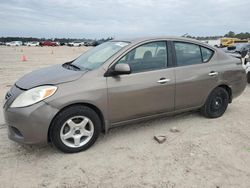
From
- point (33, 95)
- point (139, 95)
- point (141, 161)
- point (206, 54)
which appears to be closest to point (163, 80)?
point (139, 95)

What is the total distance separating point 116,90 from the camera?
4.01 metres

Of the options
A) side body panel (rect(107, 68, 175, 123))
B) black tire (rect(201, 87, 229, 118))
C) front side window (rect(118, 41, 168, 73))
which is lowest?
black tire (rect(201, 87, 229, 118))

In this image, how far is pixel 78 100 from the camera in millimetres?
3703

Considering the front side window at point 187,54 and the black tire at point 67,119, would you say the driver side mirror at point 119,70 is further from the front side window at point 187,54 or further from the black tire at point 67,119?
the front side window at point 187,54

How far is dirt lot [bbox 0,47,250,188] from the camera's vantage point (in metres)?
3.19

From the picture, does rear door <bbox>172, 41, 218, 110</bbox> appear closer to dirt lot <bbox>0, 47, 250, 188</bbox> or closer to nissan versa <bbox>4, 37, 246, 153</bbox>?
nissan versa <bbox>4, 37, 246, 153</bbox>

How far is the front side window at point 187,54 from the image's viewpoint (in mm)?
4719

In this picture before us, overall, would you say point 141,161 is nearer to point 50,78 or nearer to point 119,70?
point 119,70

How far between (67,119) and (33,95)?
55 cm

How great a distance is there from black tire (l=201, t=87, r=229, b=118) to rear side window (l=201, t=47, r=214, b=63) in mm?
623

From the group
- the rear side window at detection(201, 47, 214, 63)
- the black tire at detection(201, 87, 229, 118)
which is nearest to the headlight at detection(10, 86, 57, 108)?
the rear side window at detection(201, 47, 214, 63)

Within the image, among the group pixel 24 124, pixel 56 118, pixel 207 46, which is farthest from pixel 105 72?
pixel 207 46

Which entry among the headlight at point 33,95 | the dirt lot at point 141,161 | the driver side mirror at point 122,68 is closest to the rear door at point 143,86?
the driver side mirror at point 122,68

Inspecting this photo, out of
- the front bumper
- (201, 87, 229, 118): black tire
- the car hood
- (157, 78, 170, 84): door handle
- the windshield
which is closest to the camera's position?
the front bumper
